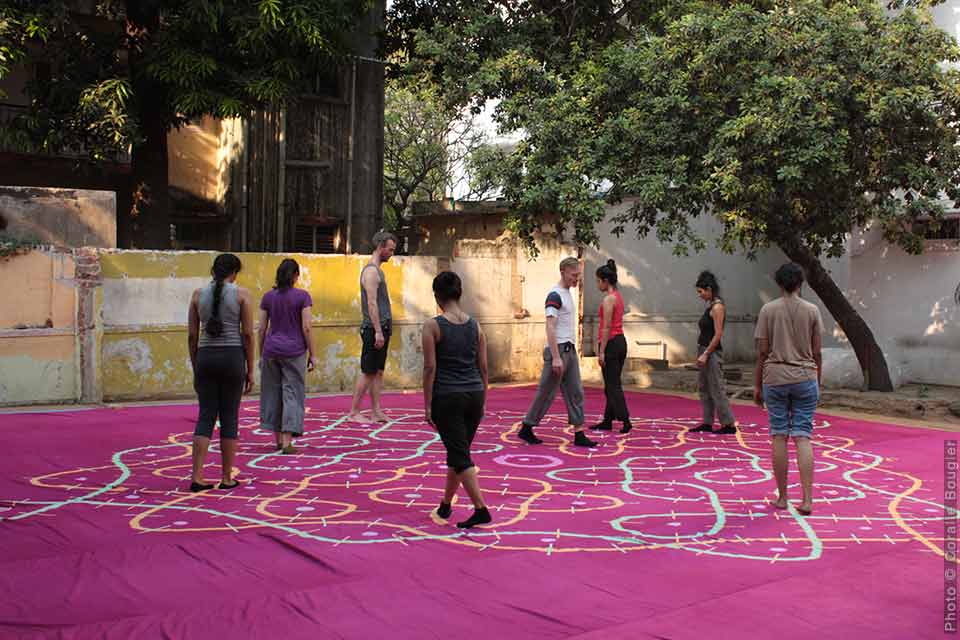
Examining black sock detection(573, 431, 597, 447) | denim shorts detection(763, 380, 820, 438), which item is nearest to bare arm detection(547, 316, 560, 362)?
black sock detection(573, 431, 597, 447)

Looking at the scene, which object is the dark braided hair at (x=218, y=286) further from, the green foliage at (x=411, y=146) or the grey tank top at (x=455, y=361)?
the green foliage at (x=411, y=146)

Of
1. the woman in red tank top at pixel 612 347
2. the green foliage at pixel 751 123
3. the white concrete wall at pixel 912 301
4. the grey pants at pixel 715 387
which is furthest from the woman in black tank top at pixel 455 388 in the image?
the white concrete wall at pixel 912 301

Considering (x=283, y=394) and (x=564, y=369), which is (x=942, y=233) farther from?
(x=283, y=394)

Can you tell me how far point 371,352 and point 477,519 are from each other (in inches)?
191

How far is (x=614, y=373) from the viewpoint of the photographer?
11.5 m

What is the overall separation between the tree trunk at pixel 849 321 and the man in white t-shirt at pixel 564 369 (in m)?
5.88

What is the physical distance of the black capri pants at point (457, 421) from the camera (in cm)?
682

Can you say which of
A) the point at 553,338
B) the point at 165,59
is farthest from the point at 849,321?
the point at 165,59

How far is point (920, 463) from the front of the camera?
10.1 metres

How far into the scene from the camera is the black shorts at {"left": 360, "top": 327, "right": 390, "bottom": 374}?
37.6 feet

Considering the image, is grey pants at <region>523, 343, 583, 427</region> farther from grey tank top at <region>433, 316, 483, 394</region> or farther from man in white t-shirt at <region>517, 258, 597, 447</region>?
grey tank top at <region>433, 316, 483, 394</region>

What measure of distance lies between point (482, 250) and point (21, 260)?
7816 millimetres

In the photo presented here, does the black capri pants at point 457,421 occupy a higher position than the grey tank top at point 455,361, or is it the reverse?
the grey tank top at point 455,361

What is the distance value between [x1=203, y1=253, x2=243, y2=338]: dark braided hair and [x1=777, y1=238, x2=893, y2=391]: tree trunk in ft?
31.7
